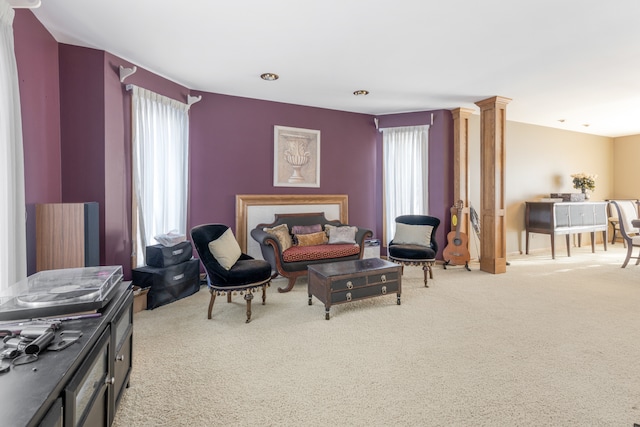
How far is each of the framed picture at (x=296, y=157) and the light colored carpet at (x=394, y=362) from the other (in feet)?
6.66

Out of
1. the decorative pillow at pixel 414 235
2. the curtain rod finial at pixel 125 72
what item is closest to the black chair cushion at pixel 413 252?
the decorative pillow at pixel 414 235

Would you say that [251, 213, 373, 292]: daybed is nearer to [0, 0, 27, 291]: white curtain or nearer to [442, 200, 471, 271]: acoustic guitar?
[442, 200, 471, 271]: acoustic guitar

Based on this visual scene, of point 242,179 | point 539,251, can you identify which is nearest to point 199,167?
point 242,179

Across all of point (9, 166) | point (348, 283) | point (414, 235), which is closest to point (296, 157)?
point (414, 235)

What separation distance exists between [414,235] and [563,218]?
3.54 metres

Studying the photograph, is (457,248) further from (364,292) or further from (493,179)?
(364,292)

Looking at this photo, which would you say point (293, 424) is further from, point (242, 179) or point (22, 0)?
point (242, 179)

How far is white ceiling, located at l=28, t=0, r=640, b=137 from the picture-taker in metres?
2.54

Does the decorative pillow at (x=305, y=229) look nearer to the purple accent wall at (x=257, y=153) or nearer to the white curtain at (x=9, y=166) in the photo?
the purple accent wall at (x=257, y=153)

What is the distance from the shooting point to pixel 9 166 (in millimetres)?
2029

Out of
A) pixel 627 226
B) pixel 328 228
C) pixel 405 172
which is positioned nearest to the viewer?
pixel 328 228

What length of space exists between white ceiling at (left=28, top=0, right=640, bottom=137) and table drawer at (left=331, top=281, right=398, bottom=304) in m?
2.41

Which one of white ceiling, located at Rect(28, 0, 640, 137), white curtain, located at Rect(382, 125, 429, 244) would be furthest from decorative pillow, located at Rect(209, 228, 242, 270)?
white curtain, located at Rect(382, 125, 429, 244)

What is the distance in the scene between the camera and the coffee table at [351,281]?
10.4ft
